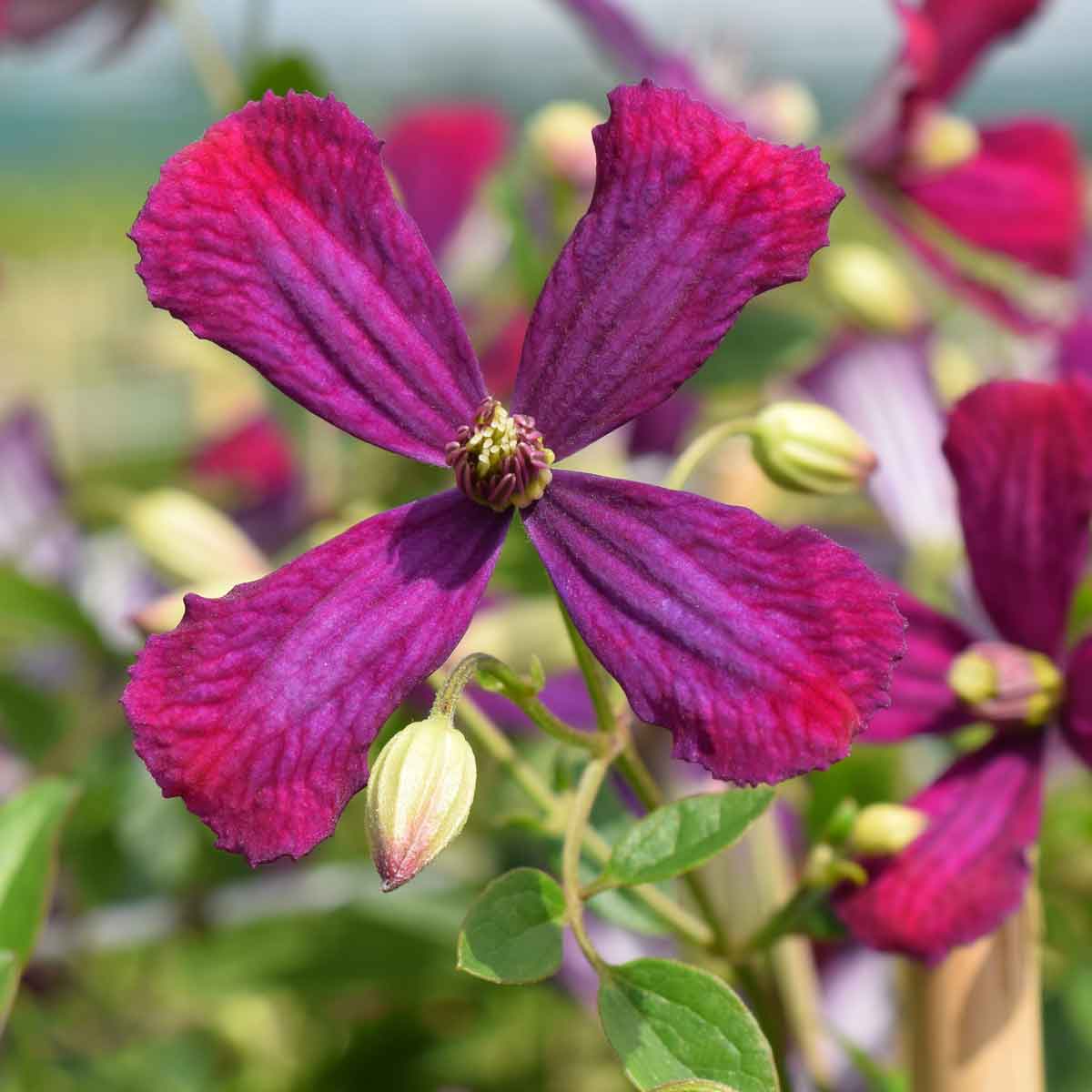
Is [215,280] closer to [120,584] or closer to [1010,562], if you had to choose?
[1010,562]

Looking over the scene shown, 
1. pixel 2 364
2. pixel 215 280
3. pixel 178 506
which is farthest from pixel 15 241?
pixel 215 280

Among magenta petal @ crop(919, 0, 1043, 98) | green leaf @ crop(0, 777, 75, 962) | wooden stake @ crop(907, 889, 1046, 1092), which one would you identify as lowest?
green leaf @ crop(0, 777, 75, 962)

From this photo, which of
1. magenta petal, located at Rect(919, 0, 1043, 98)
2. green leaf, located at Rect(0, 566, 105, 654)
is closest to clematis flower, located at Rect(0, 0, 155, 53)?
green leaf, located at Rect(0, 566, 105, 654)

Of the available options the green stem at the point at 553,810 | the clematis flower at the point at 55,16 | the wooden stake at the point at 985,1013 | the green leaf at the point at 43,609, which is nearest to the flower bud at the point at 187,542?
the green leaf at the point at 43,609

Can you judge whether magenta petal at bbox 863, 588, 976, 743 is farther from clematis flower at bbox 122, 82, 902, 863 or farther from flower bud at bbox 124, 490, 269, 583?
flower bud at bbox 124, 490, 269, 583

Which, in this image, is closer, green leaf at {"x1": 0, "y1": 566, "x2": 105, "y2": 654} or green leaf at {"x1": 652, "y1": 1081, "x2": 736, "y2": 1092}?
green leaf at {"x1": 652, "y1": 1081, "x2": 736, "y2": 1092}

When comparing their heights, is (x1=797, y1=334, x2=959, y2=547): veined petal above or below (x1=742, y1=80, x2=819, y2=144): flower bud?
below

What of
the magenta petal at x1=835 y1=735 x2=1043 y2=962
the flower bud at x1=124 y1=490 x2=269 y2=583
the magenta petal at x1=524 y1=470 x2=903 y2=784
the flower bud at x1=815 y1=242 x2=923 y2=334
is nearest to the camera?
the magenta petal at x1=524 y1=470 x2=903 y2=784
